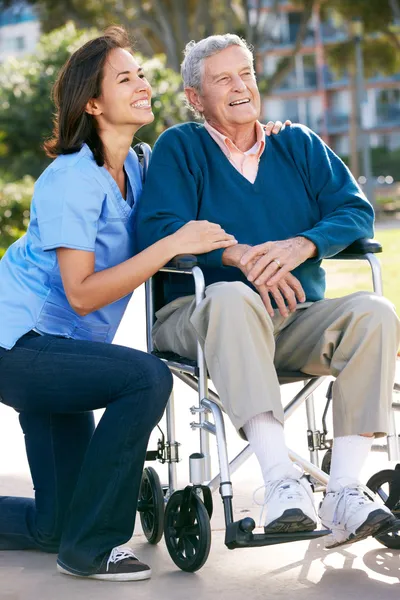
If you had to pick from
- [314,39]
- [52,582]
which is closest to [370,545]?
[52,582]

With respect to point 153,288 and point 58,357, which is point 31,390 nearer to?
point 58,357

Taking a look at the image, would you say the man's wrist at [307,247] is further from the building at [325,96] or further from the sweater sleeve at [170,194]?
the building at [325,96]

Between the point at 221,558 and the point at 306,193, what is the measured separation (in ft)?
4.21

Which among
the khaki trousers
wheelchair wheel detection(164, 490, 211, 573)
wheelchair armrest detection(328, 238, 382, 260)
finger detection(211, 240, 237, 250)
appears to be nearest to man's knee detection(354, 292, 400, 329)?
the khaki trousers

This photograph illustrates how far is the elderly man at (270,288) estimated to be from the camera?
351 cm

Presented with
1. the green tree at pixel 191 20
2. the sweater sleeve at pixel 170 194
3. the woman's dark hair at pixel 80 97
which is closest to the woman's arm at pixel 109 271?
the sweater sleeve at pixel 170 194

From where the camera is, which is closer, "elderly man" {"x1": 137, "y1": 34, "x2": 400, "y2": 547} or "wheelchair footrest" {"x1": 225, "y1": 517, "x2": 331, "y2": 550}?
"wheelchair footrest" {"x1": 225, "y1": 517, "x2": 331, "y2": 550}

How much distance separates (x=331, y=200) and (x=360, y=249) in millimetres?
233

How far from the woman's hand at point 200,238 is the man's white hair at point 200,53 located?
2.32ft

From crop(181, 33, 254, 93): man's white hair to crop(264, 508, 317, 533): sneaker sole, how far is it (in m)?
1.68

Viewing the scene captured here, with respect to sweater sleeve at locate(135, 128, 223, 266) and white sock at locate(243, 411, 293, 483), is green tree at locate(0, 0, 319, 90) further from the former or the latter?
white sock at locate(243, 411, 293, 483)

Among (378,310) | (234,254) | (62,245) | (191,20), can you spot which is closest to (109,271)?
(62,245)

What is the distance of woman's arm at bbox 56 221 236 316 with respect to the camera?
12.0ft

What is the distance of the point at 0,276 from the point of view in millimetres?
3914
